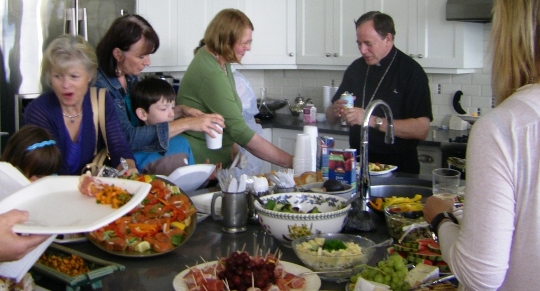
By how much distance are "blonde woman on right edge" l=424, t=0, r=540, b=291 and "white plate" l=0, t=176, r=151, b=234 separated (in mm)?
776

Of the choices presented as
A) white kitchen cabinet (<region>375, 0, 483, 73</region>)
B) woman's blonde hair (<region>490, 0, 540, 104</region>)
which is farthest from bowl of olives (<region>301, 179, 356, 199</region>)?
white kitchen cabinet (<region>375, 0, 483, 73</region>)

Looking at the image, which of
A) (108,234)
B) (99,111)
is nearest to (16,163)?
(108,234)

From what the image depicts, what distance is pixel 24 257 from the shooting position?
1.61 metres

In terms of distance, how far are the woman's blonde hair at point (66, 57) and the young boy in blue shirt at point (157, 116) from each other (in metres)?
0.52

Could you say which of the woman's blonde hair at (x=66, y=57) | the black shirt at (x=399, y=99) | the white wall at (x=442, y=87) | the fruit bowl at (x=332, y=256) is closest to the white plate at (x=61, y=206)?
the fruit bowl at (x=332, y=256)

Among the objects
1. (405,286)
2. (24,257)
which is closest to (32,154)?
(24,257)

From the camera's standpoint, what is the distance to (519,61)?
4.25 ft

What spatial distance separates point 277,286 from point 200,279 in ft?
0.64

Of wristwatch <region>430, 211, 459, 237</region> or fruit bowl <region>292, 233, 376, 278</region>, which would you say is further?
fruit bowl <region>292, 233, 376, 278</region>

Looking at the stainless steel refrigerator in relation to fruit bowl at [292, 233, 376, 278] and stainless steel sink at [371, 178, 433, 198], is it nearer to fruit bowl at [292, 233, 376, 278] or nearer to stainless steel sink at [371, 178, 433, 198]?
stainless steel sink at [371, 178, 433, 198]

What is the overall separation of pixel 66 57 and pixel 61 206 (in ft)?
3.57

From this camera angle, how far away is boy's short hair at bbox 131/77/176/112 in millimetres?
3207

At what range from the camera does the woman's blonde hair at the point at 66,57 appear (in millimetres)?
2623

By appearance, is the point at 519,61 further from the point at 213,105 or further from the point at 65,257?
the point at 213,105
